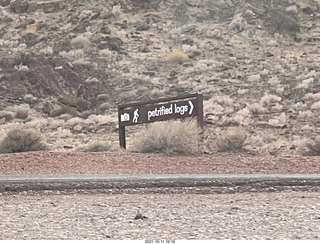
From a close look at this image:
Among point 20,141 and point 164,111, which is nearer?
point 164,111

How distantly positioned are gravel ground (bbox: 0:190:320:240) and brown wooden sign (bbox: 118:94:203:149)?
19.5ft

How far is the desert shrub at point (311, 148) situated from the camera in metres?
19.9

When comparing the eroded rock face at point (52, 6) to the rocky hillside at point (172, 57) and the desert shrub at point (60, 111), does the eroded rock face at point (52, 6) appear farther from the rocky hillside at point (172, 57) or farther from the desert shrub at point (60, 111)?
the desert shrub at point (60, 111)

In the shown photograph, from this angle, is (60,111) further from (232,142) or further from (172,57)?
(232,142)

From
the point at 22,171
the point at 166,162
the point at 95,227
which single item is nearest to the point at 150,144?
the point at 166,162

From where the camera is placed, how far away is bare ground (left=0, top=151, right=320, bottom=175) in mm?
15352

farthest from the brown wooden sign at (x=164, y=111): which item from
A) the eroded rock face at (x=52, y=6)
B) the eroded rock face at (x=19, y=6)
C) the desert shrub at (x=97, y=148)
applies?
the eroded rock face at (x=19, y=6)

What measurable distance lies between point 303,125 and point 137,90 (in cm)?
1263

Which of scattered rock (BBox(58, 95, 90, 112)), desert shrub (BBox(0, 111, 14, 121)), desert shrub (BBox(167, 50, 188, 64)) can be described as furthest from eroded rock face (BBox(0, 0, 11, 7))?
desert shrub (BBox(0, 111, 14, 121))

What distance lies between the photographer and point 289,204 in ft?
35.8

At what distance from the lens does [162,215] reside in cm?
974

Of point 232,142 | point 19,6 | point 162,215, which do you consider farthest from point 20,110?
point 162,215

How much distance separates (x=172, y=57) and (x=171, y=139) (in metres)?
24.9

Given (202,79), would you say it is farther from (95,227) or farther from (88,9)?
(95,227)
